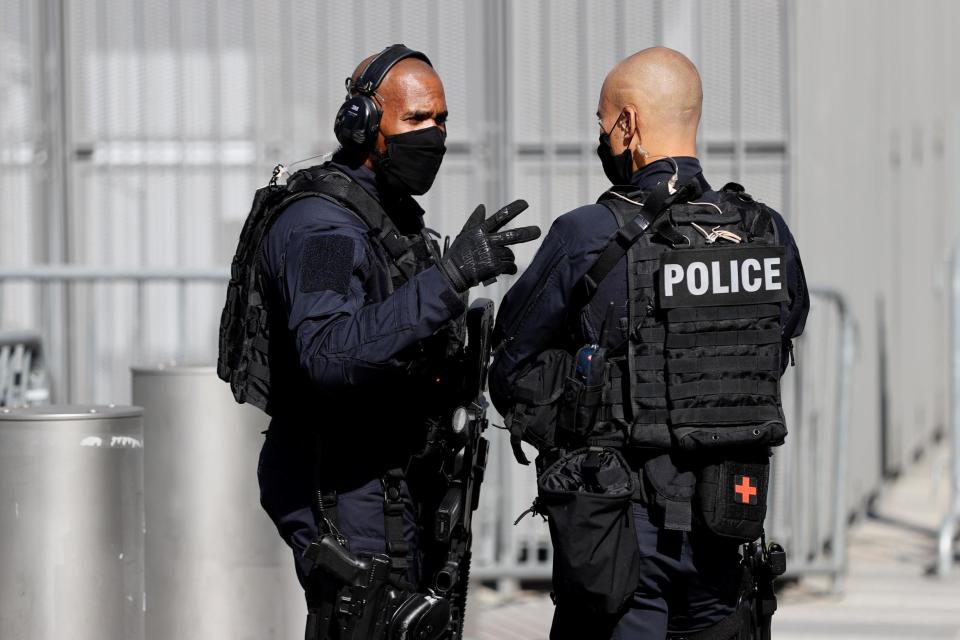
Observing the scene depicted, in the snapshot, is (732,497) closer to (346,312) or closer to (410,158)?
(346,312)

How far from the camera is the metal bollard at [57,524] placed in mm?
4469

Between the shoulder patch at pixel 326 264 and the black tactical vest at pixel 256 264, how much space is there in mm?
186

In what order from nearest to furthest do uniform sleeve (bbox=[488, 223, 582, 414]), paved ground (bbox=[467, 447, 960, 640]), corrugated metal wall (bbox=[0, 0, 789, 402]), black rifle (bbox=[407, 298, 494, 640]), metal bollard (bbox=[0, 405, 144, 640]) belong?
uniform sleeve (bbox=[488, 223, 582, 414]), black rifle (bbox=[407, 298, 494, 640]), metal bollard (bbox=[0, 405, 144, 640]), paved ground (bbox=[467, 447, 960, 640]), corrugated metal wall (bbox=[0, 0, 789, 402])

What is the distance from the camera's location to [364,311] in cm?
368

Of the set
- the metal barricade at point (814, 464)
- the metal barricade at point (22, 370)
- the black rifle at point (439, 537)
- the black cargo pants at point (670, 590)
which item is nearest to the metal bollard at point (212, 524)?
the metal barricade at point (22, 370)

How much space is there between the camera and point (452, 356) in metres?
4.00

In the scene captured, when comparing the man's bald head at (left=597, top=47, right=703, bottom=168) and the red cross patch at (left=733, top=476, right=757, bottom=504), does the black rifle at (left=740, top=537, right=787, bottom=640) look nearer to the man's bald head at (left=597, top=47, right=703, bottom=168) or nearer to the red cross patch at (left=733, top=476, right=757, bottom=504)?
the red cross patch at (left=733, top=476, right=757, bottom=504)

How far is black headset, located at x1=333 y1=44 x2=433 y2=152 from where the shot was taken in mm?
3982

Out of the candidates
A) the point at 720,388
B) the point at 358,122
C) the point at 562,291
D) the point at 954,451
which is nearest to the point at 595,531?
the point at 720,388

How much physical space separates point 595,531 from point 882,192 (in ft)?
23.8

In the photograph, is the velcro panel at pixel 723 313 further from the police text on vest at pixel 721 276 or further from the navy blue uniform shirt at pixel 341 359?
the navy blue uniform shirt at pixel 341 359

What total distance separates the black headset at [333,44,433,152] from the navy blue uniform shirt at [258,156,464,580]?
90 millimetres

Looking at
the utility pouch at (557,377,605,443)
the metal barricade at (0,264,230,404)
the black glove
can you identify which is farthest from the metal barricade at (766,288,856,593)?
the black glove

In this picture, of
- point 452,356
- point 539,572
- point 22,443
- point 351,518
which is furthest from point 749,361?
point 539,572
